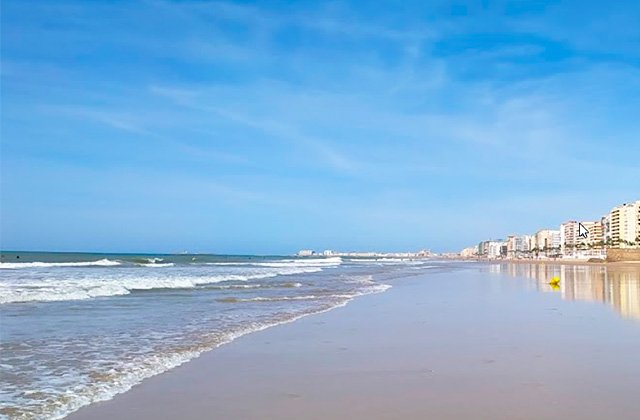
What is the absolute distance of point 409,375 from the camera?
7211 millimetres

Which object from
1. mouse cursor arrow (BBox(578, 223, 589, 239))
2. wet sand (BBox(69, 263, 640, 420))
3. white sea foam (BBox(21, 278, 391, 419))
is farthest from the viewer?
mouse cursor arrow (BBox(578, 223, 589, 239))

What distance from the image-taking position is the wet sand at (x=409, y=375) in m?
5.68

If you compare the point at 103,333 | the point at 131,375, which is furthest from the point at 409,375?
the point at 103,333

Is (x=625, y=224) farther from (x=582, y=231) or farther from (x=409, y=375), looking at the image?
(x=409, y=375)

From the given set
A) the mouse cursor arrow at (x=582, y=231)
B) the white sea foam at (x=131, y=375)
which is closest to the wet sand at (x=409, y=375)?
the white sea foam at (x=131, y=375)

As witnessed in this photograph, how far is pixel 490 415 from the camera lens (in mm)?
5391

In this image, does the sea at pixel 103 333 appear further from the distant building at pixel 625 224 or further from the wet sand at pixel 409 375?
the distant building at pixel 625 224

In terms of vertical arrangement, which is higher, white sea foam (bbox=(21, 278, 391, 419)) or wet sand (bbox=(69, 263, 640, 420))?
wet sand (bbox=(69, 263, 640, 420))

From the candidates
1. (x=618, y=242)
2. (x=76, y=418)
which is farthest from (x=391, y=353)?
(x=618, y=242)

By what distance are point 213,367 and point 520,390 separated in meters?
3.98

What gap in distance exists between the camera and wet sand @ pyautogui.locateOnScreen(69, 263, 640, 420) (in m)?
5.68

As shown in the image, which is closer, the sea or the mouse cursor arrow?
the sea

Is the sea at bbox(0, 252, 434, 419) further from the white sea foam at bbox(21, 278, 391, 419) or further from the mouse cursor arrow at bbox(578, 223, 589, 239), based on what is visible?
the mouse cursor arrow at bbox(578, 223, 589, 239)

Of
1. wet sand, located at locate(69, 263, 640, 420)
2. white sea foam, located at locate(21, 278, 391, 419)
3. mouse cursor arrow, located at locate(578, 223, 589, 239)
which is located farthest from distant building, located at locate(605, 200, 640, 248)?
white sea foam, located at locate(21, 278, 391, 419)
